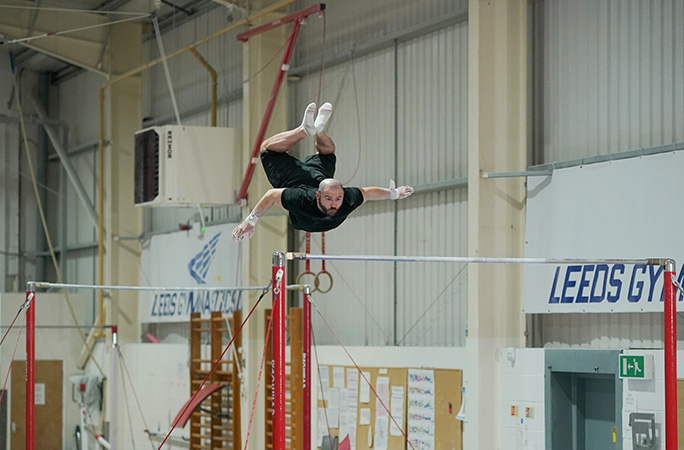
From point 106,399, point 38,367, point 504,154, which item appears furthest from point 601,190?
point 38,367

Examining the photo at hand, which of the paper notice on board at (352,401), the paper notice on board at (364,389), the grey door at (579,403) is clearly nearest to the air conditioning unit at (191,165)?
the paper notice on board at (352,401)

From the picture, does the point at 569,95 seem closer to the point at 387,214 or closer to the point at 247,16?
the point at 387,214

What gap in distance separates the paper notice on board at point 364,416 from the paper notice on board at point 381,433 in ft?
0.39

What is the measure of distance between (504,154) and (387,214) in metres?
2.13

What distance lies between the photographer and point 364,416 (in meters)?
A: 9.95

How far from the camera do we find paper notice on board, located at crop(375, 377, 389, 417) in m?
9.72

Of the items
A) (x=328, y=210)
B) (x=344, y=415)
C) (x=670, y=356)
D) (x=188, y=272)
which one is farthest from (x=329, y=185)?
(x=188, y=272)

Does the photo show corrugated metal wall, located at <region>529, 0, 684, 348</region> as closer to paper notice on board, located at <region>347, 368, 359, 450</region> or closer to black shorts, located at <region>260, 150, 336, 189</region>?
paper notice on board, located at <region>347, 368, 359, 450</region>

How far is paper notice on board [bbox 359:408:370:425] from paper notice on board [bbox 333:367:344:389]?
44 centimetres

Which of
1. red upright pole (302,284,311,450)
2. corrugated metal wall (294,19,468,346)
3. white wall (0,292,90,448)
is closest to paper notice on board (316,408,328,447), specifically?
corrugated metal wall (294,19,468,346)

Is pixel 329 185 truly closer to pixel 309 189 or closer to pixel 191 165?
pixel 309 189

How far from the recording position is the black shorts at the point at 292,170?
6.21 m

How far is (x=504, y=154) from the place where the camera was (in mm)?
8367

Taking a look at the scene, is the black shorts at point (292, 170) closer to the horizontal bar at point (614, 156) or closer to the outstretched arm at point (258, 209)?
the outstretched arm at point (258, 209)
